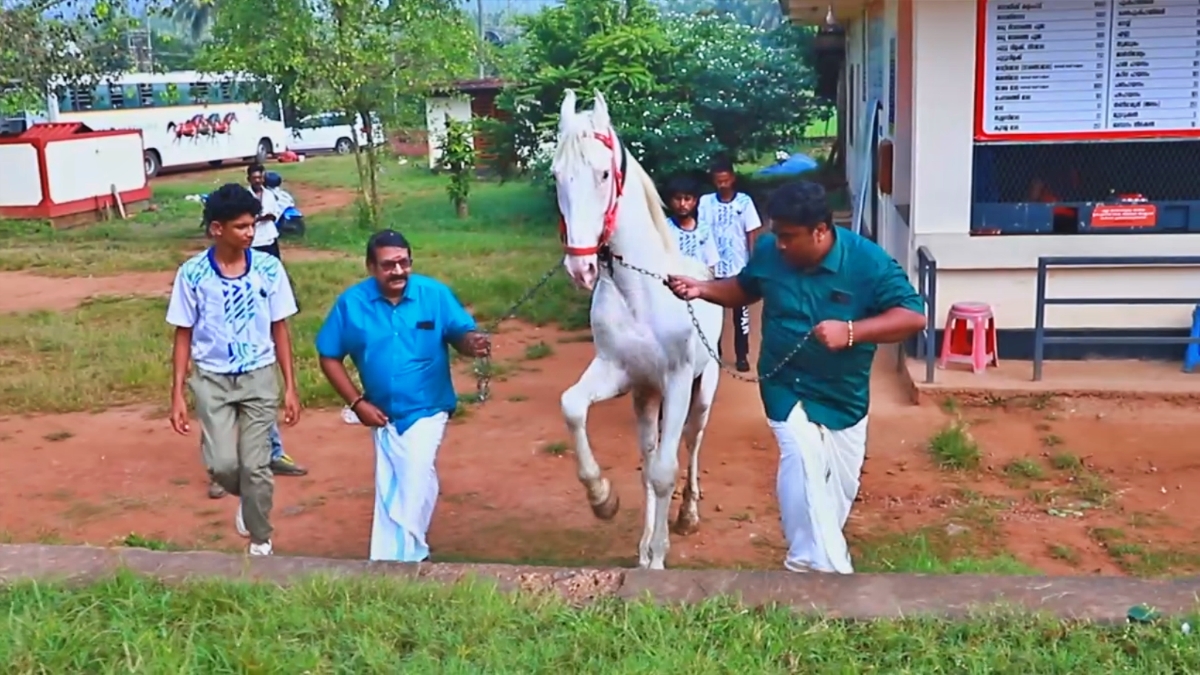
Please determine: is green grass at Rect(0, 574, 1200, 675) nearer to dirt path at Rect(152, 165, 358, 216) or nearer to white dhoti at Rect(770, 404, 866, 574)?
white dhoti at Rect(770, 404, 866, 574)

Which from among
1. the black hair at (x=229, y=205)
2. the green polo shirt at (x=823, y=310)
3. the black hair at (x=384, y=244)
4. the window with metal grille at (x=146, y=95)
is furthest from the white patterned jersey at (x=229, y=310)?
the window with metal grille at (x=146, y=95)

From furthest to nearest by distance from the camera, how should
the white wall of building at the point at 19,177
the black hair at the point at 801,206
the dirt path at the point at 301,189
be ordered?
the dirt path at the point at 301,189, the white wall of building at the point at 19,177, the black hair at the point at 801,206

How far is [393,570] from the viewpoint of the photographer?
12.3 ft

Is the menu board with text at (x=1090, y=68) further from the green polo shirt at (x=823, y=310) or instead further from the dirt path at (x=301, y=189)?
the dirt path at (x=301, y=189)

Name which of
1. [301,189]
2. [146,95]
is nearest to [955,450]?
[301,189]

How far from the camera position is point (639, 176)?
4625mm

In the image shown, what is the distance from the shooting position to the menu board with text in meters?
7.48

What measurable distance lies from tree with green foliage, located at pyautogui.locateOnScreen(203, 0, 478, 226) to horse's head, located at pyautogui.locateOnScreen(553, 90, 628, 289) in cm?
1217

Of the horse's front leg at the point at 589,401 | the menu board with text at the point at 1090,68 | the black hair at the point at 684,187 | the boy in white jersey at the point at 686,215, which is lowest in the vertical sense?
the horse's front leg at the point at 589,401

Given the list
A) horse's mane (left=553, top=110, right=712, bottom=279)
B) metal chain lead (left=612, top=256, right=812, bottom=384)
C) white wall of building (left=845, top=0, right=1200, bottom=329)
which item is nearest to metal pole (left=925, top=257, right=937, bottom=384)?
white wall of building (left=845, top=0, right=1200, bottom=329)

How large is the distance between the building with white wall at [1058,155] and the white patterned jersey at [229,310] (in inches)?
183

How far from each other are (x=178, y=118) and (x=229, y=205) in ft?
101

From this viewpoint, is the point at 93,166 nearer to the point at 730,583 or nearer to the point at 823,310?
the point at 823,310

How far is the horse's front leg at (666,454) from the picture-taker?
4.74 m
